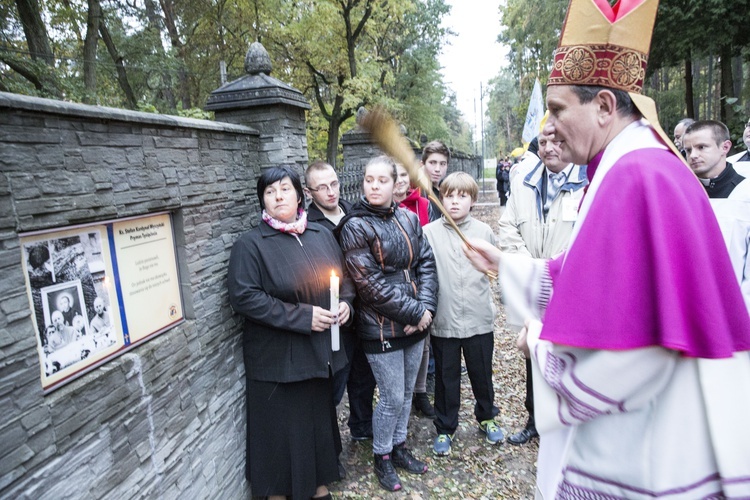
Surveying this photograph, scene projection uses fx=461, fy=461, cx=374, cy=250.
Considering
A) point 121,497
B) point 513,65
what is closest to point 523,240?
point 121,497

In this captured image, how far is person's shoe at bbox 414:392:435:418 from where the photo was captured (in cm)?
451

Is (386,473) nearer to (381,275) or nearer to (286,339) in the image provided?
(286,339)

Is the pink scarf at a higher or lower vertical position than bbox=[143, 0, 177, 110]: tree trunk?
lower

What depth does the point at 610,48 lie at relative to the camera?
5.22ft

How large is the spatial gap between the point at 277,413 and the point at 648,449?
2.25 metres

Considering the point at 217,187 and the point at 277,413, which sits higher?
the point at 217,187

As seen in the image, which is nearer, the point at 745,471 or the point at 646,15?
the point at 745,471

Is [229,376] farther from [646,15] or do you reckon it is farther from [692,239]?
[646,15]

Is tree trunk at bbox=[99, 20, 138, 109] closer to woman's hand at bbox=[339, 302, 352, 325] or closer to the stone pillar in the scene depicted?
the stone pillar

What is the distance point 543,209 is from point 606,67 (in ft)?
7.37

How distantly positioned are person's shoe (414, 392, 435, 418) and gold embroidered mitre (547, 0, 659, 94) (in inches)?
141

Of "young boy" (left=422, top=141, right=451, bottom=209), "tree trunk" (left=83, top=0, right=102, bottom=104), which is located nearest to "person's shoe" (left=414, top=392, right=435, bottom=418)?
"young boy" (left=422, top=141, right=451, bottom=209)

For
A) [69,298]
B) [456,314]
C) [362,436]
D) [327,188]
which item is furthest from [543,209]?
[69,298]

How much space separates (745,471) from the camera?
1350 mm
